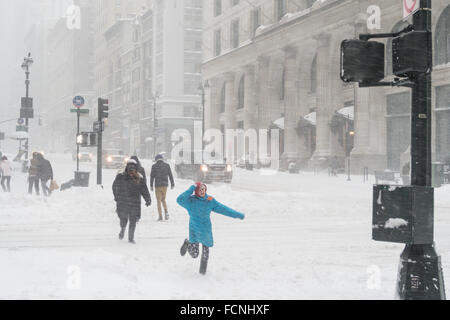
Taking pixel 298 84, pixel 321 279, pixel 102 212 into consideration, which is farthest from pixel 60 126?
pixel 321 279

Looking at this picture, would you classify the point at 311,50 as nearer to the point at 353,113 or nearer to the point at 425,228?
the point at 353,113

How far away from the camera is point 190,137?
84.4m

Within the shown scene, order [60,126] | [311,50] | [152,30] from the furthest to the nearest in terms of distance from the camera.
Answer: [60,126], [152,30], [311,50]

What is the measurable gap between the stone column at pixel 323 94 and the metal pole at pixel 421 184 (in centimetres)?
3638

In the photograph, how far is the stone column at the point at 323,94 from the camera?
42.5 metres

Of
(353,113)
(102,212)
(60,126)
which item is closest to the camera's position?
(102,212)

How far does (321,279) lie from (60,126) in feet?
525

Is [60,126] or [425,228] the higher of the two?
[60,126]

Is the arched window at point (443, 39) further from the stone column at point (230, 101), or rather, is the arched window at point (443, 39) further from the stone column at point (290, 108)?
the stone column at point (230, 101)

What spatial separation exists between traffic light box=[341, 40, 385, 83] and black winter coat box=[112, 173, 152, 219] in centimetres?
625

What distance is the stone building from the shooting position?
36281 mm

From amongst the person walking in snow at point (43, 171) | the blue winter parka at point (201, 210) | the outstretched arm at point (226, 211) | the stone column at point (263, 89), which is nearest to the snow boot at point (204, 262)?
the blue winter parka at point (201, 210)

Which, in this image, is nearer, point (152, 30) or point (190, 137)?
point (190, 137)

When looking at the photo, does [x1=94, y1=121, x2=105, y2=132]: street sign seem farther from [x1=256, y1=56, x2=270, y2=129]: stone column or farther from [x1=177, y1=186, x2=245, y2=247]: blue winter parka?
[x1=256, y1=56, x2=270, y2=129]: stone column
